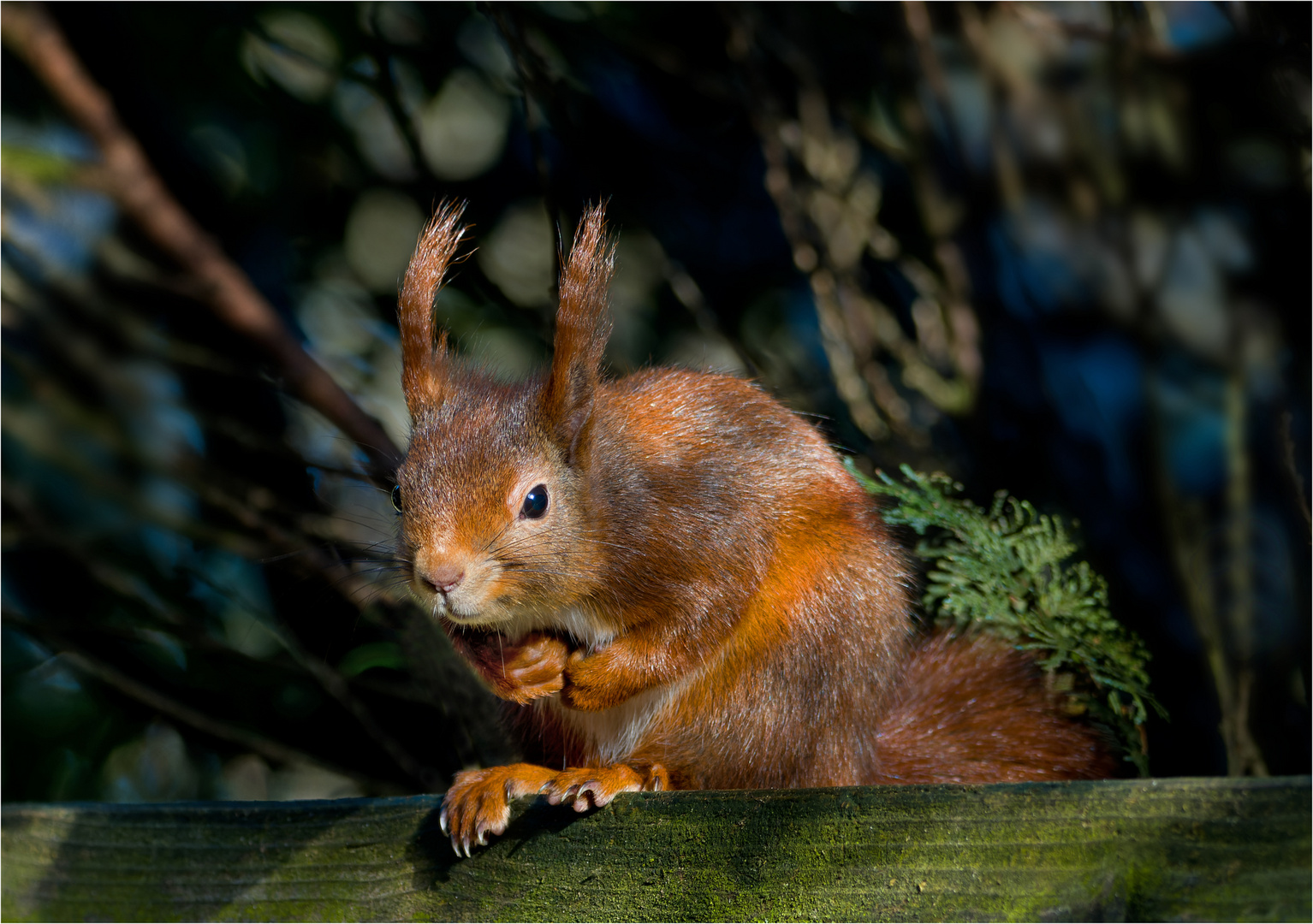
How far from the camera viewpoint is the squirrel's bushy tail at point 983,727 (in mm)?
1426

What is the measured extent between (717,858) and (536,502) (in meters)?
0.48

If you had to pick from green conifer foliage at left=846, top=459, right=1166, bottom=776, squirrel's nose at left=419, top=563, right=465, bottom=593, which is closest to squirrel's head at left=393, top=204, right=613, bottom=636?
squirrel's nose at left=419, top=563, right=465, bottom=593

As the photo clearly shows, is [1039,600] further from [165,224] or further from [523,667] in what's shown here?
[165,224]

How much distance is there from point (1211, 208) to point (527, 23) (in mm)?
1419

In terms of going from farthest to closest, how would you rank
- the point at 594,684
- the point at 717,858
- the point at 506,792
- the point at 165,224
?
the point at 165,224 → the point at 594,684 → the point at 506,792 → the point at 717,858

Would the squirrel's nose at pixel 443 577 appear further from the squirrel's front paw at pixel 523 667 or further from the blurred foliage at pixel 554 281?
the blurred foliage at pixel 554 281

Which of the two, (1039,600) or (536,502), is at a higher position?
(536,502)

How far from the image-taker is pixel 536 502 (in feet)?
4.70

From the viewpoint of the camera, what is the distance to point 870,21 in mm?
2564

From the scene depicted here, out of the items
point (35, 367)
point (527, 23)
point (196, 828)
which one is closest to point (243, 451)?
point (35, 367)

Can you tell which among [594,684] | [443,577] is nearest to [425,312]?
[443,577]

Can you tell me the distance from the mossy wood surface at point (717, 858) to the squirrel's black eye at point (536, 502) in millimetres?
337

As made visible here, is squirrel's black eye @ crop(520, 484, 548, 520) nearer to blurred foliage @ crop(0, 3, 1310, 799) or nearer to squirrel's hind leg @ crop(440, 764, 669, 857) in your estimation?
squirrel's hind leg @ crop(440, 764, 669, 857)

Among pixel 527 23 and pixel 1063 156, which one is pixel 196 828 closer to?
pixel 527 23
